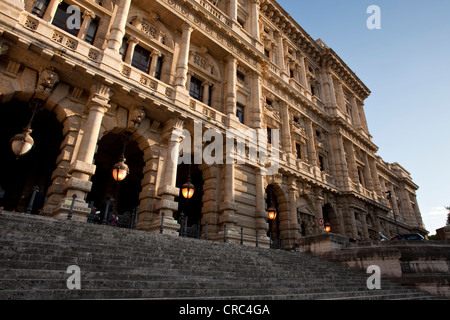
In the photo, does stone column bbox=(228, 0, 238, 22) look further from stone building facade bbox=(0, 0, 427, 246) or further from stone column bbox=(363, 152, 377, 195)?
stone column bbox=(363, 152, 377, 195)

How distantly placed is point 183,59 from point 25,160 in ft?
33.8

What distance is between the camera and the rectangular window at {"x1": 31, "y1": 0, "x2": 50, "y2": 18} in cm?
1064

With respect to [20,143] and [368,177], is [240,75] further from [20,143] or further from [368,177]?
[368,177]

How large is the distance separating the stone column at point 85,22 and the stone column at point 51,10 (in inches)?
43.9

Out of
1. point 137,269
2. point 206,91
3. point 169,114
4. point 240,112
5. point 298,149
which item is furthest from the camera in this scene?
point 298,149

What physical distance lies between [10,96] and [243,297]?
10.8m

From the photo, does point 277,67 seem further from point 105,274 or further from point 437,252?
point 105,274

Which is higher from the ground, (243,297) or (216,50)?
(216,50)

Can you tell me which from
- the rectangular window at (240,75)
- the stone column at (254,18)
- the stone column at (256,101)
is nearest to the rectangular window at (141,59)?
the rectangular window at (240,75)

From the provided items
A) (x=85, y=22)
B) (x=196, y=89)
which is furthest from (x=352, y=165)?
(x=85, y=22)

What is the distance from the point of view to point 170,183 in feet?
38.6
